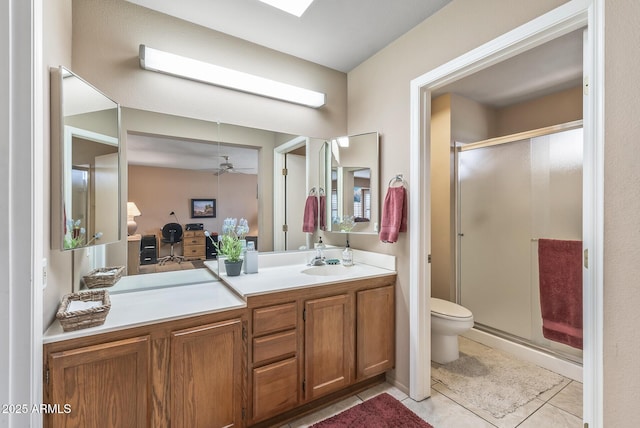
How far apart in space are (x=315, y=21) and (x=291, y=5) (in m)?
0.22

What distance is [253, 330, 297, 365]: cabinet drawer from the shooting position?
4.77ft

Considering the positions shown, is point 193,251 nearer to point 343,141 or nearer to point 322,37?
point 343,141

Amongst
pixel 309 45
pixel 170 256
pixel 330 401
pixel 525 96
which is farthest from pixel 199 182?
pixel 525 96

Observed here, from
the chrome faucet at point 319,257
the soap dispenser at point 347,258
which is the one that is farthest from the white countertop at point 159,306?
the soap dispenser at point 347,258

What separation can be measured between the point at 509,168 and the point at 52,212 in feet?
11.0

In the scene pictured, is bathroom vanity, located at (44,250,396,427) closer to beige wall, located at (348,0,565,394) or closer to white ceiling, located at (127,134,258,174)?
beige wall, located at (348,0,565,394)

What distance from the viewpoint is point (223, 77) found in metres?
1.86

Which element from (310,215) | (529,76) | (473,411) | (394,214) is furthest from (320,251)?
(529,76)

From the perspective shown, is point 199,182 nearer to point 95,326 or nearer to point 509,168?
point 95,326

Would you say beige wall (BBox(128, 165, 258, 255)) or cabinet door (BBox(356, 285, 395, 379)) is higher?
beige wall (BBox(128, 165, 258, 255))

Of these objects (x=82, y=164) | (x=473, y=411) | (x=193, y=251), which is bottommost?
(x=473, y=411)

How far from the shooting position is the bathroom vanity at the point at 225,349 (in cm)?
110

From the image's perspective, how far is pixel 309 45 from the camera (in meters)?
2.04

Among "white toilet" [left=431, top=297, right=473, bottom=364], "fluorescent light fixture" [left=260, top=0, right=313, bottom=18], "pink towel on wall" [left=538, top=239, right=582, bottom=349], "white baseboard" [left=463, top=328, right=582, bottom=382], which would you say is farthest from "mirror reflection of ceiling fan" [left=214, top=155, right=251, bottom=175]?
"white baseboard" [left=463, top=328, right=582, bottom=382]
